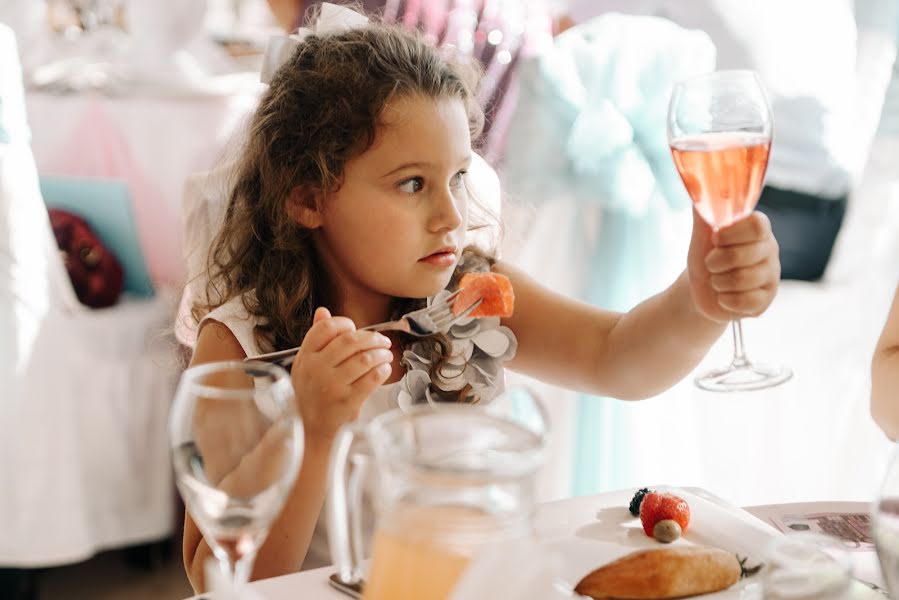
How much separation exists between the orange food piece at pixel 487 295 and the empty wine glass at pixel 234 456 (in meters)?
0.57

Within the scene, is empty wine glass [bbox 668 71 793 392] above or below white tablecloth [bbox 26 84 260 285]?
above

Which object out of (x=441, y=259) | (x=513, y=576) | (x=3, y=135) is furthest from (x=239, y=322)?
(x=3, y=135)

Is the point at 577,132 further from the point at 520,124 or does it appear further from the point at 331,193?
the point at 331,193

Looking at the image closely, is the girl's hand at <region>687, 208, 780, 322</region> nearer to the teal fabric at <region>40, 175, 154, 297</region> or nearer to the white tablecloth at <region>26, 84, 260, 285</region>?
the teal fabric at <region>40, 175, 154, 297</region>

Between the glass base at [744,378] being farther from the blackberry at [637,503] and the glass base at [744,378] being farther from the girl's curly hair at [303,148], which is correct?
the girl's curly hair at [303,148]

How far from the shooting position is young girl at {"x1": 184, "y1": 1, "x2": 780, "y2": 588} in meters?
1.36

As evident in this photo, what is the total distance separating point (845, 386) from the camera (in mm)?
2441

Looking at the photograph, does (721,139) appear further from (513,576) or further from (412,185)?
(513,576)

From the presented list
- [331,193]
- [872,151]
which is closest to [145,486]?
[331,193]

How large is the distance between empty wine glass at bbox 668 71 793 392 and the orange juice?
0.61 meters

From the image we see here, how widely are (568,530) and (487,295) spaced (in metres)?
0.36

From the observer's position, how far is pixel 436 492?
625 millimetres

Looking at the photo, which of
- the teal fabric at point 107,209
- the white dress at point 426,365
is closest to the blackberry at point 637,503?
the white dress at point 426,365

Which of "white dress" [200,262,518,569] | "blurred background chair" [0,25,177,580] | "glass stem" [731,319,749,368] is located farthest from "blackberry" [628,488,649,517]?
"blurred background chair" [0,25,177,580]
